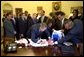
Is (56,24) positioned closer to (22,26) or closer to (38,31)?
(22,26)

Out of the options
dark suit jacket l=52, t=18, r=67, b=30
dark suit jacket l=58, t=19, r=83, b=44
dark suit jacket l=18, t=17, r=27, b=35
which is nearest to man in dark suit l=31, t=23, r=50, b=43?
dark suit jacket l=58, t=19, r=83, b=44

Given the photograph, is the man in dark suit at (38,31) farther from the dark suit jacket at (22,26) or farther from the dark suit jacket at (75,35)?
the dark suit jacket at (22,26)

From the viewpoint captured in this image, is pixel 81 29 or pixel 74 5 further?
pixel 74 5

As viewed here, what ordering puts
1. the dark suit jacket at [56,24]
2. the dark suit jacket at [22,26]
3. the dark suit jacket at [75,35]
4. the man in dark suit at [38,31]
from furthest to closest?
the dark suit jacket at [22,26], the dark suit jacket at [56,24], the man in dark suit at [38,31], the dark suit jacket at [75,35]

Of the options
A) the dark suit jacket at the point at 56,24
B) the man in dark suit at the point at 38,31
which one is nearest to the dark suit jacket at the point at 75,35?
the man in dark suit at the point at 38,31

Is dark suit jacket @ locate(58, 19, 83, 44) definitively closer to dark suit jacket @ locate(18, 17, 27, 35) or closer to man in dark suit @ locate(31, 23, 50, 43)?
man in dark suit @ locate(31, 23, 50, 43)

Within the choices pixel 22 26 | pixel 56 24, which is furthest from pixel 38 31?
pixel 22 26

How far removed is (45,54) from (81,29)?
1.32 meters

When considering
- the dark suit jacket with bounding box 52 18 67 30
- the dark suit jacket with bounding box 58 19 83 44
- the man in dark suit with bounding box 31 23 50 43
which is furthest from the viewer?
the dark suit jacket with bounding box 52 18 67 30

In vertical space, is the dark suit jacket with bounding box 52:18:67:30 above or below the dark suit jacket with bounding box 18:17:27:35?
above

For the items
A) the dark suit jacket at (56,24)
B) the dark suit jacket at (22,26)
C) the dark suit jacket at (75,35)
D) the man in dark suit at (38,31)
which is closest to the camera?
the dark suit jacket at (75,35)

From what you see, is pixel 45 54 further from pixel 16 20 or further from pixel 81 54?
pixel 16 20

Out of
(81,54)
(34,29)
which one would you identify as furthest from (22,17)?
(81,54)

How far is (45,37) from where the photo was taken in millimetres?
4957
